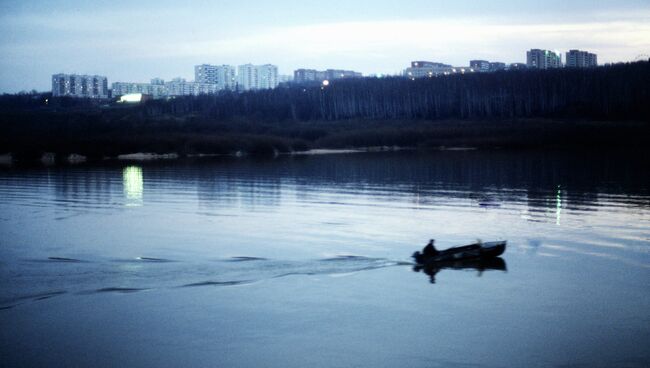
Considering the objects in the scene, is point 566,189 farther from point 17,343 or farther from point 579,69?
point 579,69

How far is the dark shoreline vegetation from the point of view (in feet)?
391

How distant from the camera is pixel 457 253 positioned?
32812 millimetres

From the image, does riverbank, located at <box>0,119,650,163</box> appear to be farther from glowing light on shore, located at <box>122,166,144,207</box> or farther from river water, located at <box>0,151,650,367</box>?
river water, located at <box>0,151,650,367</box>

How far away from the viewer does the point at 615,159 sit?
91312 millimetres

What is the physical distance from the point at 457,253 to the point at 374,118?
12844 cm

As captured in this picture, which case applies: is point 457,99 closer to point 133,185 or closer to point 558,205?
point 133,185

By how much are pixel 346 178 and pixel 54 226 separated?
35.0m

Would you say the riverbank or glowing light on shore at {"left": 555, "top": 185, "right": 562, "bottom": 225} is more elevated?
the riverbank

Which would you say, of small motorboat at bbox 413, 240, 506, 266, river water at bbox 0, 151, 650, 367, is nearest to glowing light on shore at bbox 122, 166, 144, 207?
river water at bbox 0, 151, 650, 367

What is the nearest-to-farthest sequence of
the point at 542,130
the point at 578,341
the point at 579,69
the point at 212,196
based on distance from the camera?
1. the point at 578,341
2. the point at 212,196
3. the point at 542,130
4. the point at 579,69

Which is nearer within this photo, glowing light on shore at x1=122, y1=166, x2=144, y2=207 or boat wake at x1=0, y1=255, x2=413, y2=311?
boat wake at x1=0, y1=255, x2=413, y2=311

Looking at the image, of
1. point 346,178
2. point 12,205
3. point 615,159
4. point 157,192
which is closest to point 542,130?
point 615,159

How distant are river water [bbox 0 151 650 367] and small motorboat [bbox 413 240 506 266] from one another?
66 cm

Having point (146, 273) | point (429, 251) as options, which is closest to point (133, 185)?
point (146, 273)
